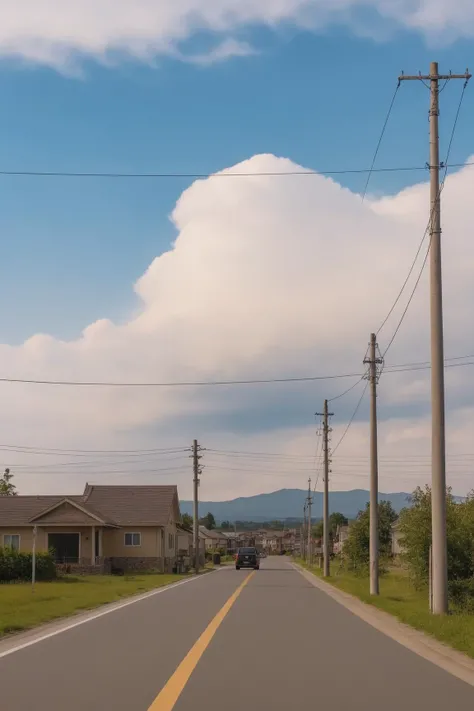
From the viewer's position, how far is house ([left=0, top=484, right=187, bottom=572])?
5838 centimetres

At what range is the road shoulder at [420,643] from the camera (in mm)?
12906

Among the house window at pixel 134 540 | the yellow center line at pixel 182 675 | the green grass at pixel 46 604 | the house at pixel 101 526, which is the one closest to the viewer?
the yellow center line at pixel 182 675

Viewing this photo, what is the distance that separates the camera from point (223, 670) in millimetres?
12359

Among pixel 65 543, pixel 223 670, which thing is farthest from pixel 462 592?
pixel 65 543

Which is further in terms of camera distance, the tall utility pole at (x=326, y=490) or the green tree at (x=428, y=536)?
the tall utility pole at (x=326, y=490)

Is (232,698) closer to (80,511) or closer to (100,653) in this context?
(100,653)

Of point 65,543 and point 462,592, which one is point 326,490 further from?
point 462,592

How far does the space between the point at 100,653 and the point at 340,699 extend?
5193mm

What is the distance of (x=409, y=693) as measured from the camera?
10.5 meters

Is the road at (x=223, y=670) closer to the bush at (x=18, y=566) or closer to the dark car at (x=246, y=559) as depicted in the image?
the bush at (x=18, y=566)

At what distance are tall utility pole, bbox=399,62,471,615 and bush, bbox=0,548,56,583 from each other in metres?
26.5

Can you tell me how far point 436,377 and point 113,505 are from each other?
1961 inches

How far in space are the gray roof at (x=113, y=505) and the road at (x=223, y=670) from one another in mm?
41366

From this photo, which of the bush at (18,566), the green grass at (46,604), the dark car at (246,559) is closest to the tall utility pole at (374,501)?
the green grass at (46,604)
